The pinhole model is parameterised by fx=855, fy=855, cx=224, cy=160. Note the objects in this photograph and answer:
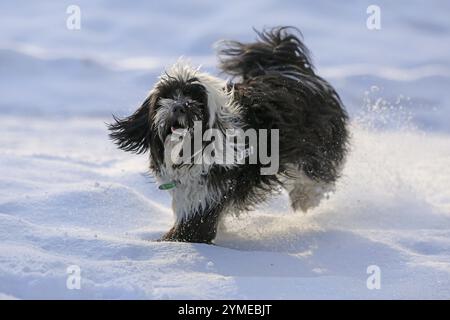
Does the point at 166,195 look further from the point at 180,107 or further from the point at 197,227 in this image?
the point at 180,107

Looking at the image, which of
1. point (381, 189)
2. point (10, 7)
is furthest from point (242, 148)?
point (10, 7)

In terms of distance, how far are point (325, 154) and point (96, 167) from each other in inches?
95.5

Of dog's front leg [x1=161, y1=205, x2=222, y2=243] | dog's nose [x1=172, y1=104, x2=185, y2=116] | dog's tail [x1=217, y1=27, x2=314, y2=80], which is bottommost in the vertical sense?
dog's front leg [x1=161, y1=205, x2=222, y2=243]

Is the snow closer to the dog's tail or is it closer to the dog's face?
the dog's face

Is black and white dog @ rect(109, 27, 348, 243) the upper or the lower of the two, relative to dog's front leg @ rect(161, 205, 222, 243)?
upper

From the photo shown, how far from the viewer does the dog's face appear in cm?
474

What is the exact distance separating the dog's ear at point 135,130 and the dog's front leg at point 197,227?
507 mm

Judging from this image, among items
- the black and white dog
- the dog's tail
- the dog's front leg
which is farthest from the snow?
the dog's tail

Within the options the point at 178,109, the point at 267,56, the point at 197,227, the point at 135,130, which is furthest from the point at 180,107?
the point at 267,56

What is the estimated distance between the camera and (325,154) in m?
5.95

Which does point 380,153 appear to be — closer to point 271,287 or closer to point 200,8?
point 271,287

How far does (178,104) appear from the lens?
4.73 m

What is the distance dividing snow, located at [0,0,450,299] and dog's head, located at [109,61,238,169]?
2.14 ft

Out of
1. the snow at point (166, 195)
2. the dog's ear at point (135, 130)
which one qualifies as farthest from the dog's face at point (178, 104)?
the snow at point (166, 195)
